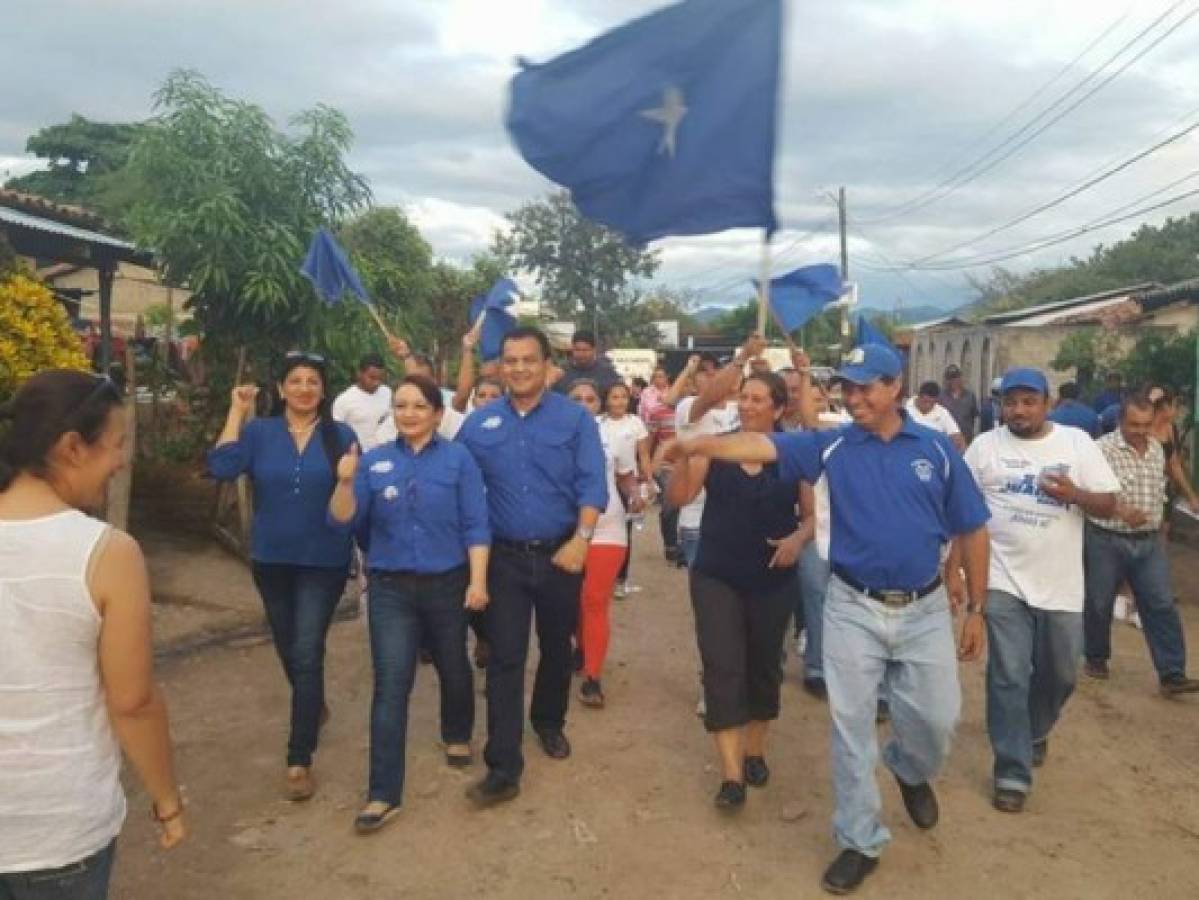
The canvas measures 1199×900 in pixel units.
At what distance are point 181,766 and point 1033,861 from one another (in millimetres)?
3731

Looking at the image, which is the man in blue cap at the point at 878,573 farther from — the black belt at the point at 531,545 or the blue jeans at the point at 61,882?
the blue jeans at the point at 61,882

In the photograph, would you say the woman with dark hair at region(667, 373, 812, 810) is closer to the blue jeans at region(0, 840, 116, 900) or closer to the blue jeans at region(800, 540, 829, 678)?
the blue jeans at region(800, 540, 829, 678)

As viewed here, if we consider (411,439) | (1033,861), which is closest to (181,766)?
(411,439)

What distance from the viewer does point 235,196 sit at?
10.2 meters

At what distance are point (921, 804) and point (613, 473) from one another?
3030 millimetres

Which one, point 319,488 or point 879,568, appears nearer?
point 879,568

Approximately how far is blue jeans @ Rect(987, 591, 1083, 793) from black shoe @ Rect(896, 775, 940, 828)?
495 mm

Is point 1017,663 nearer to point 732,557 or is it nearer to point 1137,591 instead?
point 732,557

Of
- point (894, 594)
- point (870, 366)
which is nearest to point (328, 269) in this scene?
point (870, 366)

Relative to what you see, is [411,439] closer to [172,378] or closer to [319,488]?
[319,488]

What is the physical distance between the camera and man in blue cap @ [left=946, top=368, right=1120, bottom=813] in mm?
4828

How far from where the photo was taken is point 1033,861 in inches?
169

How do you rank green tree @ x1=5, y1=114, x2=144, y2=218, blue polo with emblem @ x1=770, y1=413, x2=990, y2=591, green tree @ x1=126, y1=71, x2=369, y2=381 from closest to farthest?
blue polo with emblem @ x1=770, y1=413, x2=990, y2=591 → green tree @ x1=126, y1=71, x2=369, y2=381 → green tree @ x1=5, y1=114, x2=144, y2=218

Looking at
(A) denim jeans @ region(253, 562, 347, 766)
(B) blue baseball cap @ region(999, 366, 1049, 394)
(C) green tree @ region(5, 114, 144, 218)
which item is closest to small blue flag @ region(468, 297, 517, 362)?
(A) denim jeans @ region(253, 562, 347, 766)
